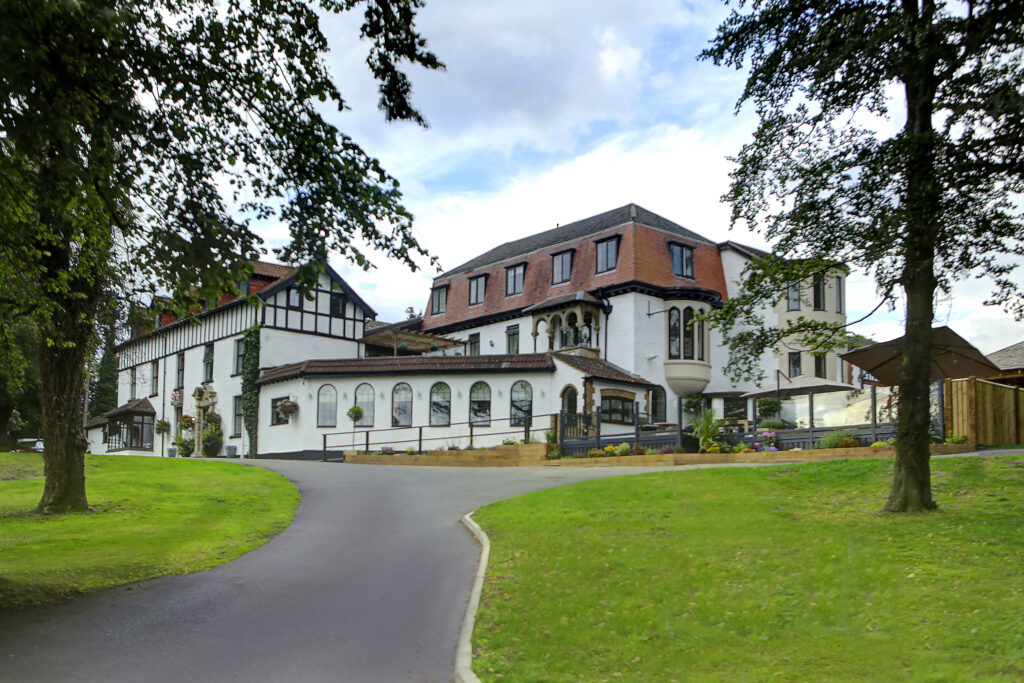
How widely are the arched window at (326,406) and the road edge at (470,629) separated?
2386 centimetres

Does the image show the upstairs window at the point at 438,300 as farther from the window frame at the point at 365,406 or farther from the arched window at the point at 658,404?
the arched window at the point at 658,404

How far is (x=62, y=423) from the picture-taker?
51.1 feet

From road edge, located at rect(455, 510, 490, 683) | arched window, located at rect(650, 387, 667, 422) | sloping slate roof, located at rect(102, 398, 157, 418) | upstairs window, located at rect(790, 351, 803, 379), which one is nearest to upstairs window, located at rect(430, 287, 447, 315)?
arched window, located at rect(650, 387, 667, 422)

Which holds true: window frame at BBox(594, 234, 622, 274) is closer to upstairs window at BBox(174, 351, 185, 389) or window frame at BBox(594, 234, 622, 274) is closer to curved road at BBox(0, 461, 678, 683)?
upstairs window at BBox(174, 351, 185, 389)

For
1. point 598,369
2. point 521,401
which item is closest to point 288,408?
point 521,401

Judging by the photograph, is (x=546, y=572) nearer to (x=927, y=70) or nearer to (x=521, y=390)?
(x=927, y=70)

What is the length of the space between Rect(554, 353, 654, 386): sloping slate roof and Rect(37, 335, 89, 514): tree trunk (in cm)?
1970

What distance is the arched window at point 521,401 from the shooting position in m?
34.0

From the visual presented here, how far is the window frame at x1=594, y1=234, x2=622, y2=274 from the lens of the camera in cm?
3931

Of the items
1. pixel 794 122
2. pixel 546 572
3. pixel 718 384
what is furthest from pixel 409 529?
pixel 718 384

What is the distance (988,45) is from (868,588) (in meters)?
7.90

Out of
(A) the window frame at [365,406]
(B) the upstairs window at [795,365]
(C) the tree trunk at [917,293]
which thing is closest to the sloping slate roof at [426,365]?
(A) the window frame at [365,406]

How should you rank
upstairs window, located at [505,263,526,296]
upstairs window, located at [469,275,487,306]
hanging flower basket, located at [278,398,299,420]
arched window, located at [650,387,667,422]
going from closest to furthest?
hanging flower basket, located at [278,398,299,420], arched window, located at [650,387,667,422], upstairs window, located at [505,263,526,296], upstairs window, located at [469,275,487,306]

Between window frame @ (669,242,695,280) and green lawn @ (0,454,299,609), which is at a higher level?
window frame @ (669,242,695,280)
